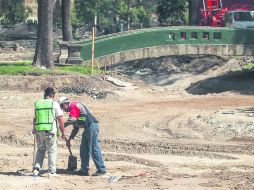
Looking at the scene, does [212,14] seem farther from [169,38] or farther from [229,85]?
[229,85]

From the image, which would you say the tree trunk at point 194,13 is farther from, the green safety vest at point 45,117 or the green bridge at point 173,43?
the green safety vest at point 45,117

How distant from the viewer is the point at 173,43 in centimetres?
3912

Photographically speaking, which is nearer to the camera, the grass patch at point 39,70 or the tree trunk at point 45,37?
the grass patch at point 39,70

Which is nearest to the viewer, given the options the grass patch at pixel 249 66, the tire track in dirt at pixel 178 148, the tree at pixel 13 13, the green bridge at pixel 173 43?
the tire track in dirt at pixel 178 148

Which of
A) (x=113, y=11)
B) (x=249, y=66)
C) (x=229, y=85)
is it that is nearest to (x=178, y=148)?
(x=229, y=85)

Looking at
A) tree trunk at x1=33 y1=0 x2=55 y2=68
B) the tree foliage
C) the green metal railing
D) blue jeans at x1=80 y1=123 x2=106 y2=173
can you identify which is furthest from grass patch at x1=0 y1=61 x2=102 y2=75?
the tree foliage

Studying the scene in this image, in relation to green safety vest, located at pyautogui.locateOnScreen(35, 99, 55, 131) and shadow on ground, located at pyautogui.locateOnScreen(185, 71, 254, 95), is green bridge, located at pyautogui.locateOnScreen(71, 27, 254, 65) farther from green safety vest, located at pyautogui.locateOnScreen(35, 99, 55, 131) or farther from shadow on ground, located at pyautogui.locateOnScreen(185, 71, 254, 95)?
green safety vest, located at pyautogui.locateOnScreen(35, 99, 55, 131)

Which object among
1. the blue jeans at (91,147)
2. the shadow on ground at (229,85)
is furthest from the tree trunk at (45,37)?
the blue jeans at (91,147)

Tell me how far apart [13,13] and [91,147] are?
58816 millimetres

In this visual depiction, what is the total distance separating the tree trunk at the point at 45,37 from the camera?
114 ft

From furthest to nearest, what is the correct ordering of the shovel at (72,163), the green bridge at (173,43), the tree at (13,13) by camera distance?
the tree at (13,13) < the green bridge at (173,43) < the shovel at (72,163)

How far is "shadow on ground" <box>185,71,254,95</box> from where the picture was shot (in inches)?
1344

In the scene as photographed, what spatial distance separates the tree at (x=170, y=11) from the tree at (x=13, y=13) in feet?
59.8

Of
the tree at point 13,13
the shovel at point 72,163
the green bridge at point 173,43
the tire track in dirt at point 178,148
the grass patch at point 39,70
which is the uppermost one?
the tree at point 13,13
